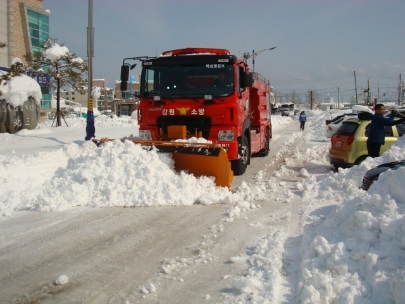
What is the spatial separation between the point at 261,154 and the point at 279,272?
409 inches

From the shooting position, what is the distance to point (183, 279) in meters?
3.74

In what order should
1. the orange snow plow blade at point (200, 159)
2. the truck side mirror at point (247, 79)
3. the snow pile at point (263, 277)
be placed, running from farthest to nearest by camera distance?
the truck side mirror at point (247, 79) < the orange snow plow blade at point (200, 159) < the snow pile at point (263, 277)

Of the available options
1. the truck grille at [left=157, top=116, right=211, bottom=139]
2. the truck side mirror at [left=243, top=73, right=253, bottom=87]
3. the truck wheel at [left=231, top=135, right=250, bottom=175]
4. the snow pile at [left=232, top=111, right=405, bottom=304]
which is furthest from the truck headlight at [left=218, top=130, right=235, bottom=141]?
the snow pile at [left=232, top=111, right=405, bottom=304]

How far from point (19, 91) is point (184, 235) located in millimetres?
17544

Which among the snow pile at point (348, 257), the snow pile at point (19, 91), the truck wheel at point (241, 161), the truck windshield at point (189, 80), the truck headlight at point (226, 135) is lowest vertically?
the snow pile at point (348, 257)

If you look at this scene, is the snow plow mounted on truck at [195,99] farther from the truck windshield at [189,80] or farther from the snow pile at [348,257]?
the snow pile at [348,257]

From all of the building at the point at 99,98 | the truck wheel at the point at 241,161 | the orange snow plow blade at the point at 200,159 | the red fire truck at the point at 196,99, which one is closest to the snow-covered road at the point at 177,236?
the orange snow plow blade at the point at 200,159

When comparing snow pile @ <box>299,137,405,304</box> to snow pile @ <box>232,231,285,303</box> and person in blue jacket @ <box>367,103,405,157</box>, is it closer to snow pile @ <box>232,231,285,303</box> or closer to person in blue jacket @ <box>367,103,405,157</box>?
snow pile @ <box>232,231,285,303</box>

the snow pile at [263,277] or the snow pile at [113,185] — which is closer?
the snow pile at [263,277]

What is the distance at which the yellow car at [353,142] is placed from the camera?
900 cm

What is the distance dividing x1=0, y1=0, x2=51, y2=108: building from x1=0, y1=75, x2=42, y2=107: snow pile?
16446 mm

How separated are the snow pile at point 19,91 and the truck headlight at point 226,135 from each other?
1419 centimetres

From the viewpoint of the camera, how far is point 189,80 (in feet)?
28.5

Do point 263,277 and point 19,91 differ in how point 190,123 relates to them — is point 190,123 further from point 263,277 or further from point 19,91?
point 19,91
